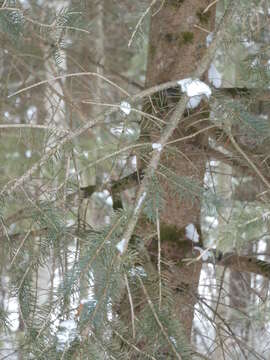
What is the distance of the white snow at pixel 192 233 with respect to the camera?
6.52 ft

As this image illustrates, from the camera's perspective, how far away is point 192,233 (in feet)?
6.55

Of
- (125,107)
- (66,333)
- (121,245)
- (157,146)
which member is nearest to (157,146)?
(157,146)

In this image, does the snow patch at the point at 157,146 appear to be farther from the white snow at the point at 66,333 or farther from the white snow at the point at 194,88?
the white snow at the point at 66,333

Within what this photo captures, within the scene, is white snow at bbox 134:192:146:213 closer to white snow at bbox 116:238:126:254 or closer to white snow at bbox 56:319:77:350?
white snow at bbox 116:238:126:254

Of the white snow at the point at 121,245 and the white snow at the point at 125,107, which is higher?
the white snow at the point at 125,107

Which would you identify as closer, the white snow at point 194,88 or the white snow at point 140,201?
the white snow at point 140,201

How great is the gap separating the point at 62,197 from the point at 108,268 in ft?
1.26

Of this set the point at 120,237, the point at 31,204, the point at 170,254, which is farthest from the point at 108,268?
→ the point at 170,254

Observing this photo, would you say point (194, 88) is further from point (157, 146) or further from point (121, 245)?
point (121, 245)

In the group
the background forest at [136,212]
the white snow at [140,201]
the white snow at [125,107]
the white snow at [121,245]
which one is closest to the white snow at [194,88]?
the background forest at [136,212]

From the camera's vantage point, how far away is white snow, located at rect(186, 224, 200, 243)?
6.52 ft

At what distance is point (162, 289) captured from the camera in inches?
50.5

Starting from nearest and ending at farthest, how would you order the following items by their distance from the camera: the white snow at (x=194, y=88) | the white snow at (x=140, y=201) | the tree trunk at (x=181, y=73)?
the white snow at (x=140, y=201)
the white snow at (x=194, y=88)
the tree trunk at (x=181, y=73)

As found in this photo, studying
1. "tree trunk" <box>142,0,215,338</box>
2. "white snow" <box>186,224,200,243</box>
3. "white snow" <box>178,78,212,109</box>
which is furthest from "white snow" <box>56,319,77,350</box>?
"white snow" <box>186,224,200,243</box>
